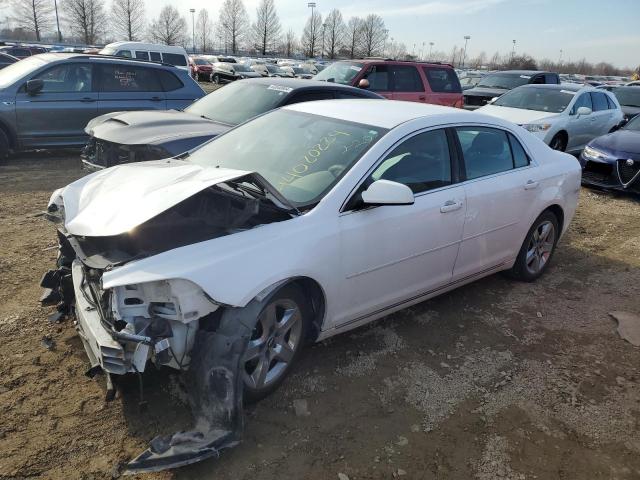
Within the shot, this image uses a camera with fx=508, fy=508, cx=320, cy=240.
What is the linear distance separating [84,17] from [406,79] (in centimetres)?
5818

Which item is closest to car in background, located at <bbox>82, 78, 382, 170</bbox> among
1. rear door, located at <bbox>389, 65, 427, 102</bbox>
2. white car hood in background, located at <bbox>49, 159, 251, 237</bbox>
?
white car hood in background, located at <bbox>49, 159, 251, 237</bbox>

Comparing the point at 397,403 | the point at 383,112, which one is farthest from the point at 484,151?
the point at 397,403

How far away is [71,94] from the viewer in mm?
8656

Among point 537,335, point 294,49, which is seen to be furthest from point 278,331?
point 294,49

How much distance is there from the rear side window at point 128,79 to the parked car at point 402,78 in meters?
3.55

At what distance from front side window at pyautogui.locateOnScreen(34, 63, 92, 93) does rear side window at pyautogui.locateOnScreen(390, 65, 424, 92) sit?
6144 mm

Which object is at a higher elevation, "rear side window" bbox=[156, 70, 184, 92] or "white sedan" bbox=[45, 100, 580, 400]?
"rear side window" bbox=[156, 70, 184, 92]

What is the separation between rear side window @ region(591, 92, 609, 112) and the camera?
1141cm

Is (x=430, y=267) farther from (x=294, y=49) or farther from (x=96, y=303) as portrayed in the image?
(x=294, y=49)

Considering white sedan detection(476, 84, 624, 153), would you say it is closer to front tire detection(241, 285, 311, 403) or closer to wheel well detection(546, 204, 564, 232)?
wheel well detection(546, 204, 564, 232)

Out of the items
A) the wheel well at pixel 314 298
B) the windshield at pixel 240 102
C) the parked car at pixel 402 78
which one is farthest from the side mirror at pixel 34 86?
the wheel well at pixel 314 298

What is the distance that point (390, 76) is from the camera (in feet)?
36.6

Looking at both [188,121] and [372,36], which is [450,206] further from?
[372,36]

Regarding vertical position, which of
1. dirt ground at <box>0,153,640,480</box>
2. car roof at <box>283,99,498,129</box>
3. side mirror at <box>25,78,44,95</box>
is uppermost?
car roof at <box>283,99,498,129</box>
